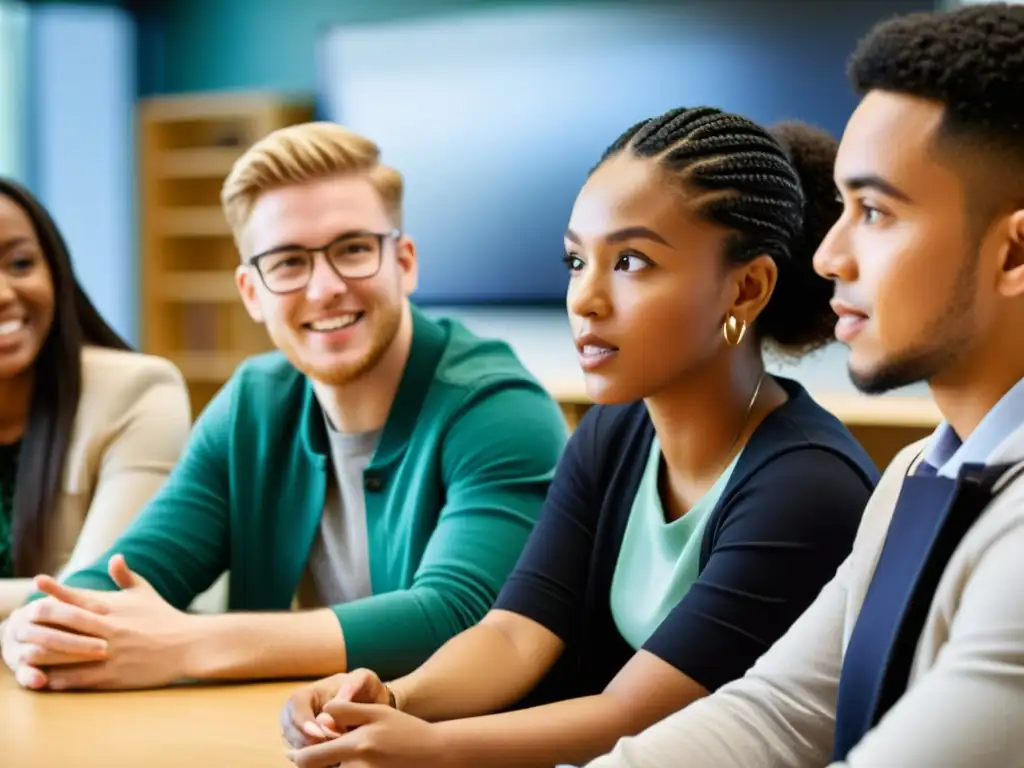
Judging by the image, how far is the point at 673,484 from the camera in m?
1.39

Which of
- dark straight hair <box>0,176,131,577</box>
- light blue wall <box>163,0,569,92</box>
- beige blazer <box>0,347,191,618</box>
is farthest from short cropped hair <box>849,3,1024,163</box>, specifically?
light blue wall <box>163,0,569,92</box>

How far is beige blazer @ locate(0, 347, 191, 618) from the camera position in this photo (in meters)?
2.05

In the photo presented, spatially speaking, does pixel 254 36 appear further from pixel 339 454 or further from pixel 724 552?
pixel 724 552

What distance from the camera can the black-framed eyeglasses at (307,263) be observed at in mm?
1785

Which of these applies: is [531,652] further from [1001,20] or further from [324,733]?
[1001,20]

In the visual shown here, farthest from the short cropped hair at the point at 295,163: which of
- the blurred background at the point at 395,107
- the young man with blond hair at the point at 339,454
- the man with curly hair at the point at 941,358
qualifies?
the blurred background at the point at 395,107

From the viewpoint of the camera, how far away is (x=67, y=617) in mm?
1543

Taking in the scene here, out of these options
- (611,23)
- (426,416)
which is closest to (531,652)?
(426,416)

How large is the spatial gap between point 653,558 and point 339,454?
0.61 meters

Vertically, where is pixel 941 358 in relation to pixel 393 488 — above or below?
above

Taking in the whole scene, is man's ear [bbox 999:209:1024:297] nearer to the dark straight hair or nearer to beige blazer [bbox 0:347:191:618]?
beige blazer [bbox 0:347:191:618]

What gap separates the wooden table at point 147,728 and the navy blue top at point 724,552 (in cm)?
27

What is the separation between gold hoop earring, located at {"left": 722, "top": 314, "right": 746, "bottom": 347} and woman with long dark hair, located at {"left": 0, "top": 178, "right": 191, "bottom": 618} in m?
1.06

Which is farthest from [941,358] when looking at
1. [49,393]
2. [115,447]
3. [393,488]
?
[49,393]
